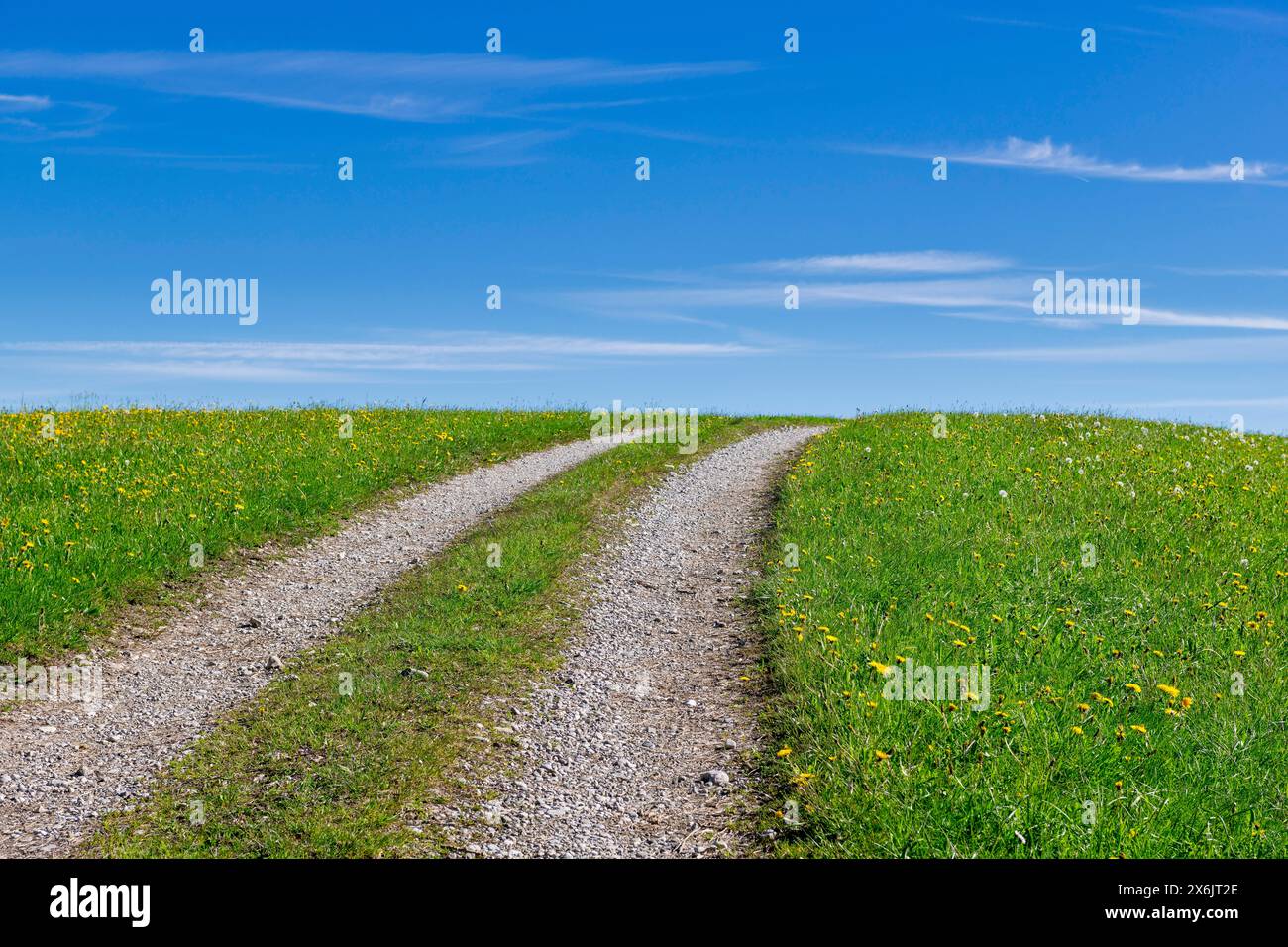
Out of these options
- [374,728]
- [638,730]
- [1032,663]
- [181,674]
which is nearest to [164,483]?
[181,674]

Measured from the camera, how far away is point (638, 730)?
337 inches

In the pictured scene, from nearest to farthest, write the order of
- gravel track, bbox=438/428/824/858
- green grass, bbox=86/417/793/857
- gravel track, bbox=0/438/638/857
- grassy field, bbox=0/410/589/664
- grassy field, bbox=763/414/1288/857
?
grassy field, bbox=763/414/1288/857
green grass, bbox=86/417/793/857
gravel track, bbox=438/428/824/858
gravel track, bbox=0/438/638/857
grassy field, bbox=0/410/589/664

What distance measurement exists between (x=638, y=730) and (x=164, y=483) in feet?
38.7

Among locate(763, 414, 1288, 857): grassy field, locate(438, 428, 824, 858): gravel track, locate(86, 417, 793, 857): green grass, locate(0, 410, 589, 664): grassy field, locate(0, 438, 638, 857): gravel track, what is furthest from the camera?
locate(0, 410, 589, 664): grassy field

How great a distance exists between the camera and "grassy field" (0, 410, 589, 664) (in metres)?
11.2

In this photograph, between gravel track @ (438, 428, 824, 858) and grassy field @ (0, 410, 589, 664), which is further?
grassy field @ (0, 410, 589, 664)

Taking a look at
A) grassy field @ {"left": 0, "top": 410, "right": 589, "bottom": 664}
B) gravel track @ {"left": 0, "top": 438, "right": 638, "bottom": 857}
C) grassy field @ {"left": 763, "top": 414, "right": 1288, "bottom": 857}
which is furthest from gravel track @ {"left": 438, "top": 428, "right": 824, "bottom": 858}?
grassy field @ {"left": 0, "top": 410, "right": 589, "bottom": 664}

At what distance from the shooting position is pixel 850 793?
657 cm

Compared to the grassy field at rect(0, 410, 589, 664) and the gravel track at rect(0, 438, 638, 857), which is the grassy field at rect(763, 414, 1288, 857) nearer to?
the gravel track at rect(0, 438, 638, 857)

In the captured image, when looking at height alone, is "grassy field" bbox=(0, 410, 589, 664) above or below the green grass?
above

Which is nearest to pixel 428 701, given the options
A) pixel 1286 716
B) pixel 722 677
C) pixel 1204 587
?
pixel 722 677

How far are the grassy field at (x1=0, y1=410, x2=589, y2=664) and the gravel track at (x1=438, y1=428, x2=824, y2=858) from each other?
618 cm

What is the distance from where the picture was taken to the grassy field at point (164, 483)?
1124 cm
